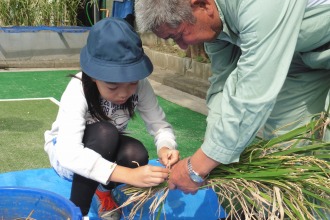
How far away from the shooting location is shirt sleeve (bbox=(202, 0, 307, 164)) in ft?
4.88

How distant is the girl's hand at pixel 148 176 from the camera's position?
1821mm

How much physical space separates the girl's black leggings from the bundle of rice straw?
22cm

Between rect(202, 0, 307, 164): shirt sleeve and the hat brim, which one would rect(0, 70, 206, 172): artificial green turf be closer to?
the hat brim

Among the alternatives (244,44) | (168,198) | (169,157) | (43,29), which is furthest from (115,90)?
(43,29)

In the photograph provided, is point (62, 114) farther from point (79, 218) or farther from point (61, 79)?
point (61, 79)

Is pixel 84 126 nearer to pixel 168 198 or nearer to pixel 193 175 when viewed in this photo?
pixel 193 175

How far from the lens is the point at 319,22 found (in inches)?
65.7

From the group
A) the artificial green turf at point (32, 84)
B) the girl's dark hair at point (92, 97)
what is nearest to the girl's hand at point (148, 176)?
the girl's dark hair at point (92, 97)

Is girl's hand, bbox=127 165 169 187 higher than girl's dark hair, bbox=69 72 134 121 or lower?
lower

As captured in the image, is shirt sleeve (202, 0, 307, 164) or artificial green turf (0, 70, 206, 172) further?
artificial green turf (0, 70, 206, 172)

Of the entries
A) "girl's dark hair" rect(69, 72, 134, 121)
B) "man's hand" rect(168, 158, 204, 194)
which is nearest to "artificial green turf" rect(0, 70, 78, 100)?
"girl's dark hair" rect(69, 72, 134, 121)

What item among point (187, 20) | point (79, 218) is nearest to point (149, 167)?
point (79, 218)

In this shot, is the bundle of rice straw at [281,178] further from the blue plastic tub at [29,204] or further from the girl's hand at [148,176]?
the blue plastic tub at [29,204]

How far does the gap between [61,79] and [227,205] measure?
15.0 ft
